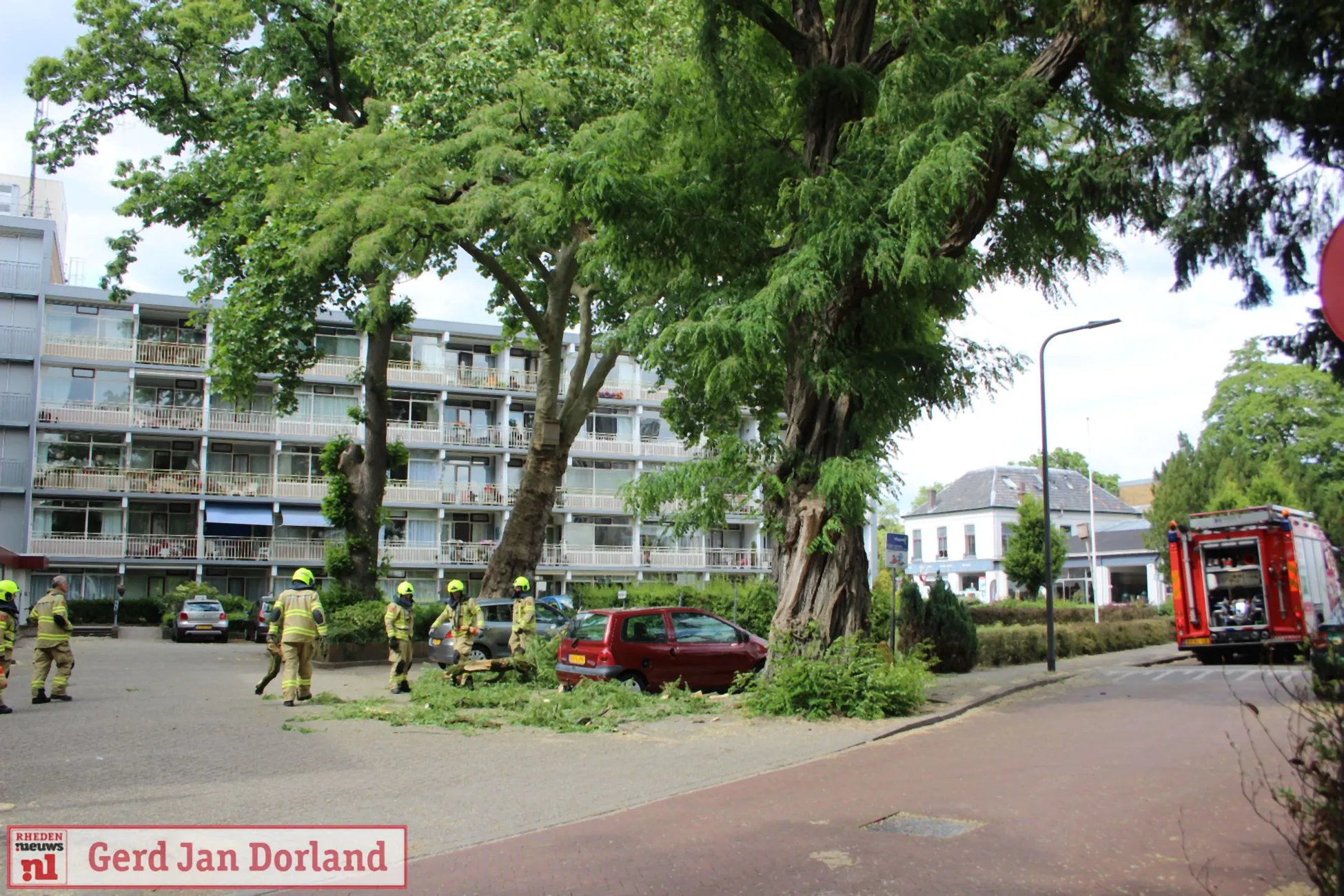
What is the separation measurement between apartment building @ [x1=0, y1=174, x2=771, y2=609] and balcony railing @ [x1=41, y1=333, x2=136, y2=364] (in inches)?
3.0

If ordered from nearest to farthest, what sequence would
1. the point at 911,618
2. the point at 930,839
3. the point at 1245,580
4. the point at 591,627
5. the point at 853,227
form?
the point at 930,839 → the point at 853,227 → the point at 591,627 → the point at 911,618 → the point at 1245,580

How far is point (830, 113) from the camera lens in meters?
14.9

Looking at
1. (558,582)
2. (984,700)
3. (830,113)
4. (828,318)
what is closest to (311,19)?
(830,113)

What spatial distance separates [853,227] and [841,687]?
5.66 m

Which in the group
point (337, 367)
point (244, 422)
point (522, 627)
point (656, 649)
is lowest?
point (656, 649)

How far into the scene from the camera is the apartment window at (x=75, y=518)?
144 feet

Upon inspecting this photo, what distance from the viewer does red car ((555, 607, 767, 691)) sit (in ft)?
49.1

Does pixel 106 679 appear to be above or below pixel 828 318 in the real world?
below

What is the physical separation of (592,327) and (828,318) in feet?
36.3

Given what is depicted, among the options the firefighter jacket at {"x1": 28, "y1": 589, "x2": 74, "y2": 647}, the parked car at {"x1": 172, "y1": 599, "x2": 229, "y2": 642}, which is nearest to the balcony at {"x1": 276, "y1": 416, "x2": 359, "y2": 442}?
the parked car at {"x1": 172, "y1": 599, "x2": 229, "y2": 642}

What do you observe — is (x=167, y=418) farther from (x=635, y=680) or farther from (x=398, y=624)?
(x=635, y=680)

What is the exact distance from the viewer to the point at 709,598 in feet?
110

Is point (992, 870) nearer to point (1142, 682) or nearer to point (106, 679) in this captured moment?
point (1142, 682)

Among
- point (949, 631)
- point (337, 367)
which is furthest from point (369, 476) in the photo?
point (337, 367)
